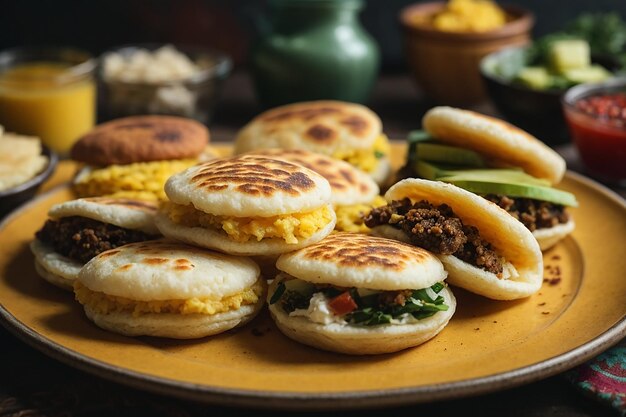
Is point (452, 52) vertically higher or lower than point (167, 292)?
higher

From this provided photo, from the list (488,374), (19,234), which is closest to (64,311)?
(19,234)

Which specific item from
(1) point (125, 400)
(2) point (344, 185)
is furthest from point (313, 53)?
(1) point (125, 400)

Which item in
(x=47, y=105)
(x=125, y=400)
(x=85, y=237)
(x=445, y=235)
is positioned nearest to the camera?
(x=125, y=400)

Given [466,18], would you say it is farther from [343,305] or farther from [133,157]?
[343,305]

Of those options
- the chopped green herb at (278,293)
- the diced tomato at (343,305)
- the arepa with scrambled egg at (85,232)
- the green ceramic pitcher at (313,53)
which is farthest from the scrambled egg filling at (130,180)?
the green ceramic pitcher at (313,53)

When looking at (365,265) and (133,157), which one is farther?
(133,157)

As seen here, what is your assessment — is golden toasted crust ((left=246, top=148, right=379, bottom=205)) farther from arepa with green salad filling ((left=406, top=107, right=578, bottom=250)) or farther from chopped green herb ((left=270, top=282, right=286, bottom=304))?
chopped green herb ((left=270, top=282, right=286, bottom=304))

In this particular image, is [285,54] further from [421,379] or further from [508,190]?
[421,379]
